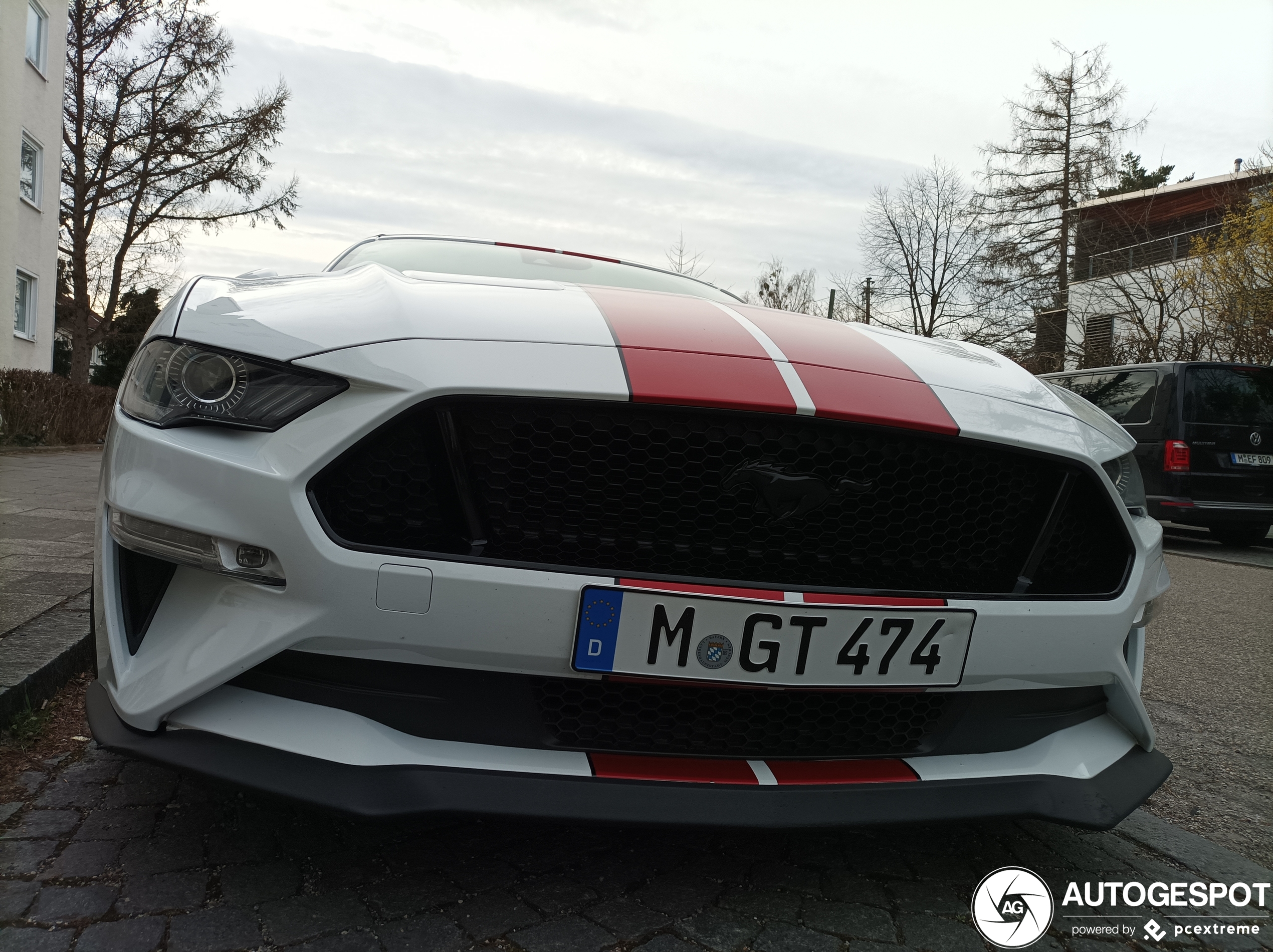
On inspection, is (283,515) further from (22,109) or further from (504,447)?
(22,109)

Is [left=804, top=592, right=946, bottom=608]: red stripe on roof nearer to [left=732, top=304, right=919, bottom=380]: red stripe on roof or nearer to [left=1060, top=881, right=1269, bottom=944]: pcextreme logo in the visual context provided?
[left=732, top=304, right=919, bottom=380]: red stripe on roof

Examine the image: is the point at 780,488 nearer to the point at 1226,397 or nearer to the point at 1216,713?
the point at 1216,713

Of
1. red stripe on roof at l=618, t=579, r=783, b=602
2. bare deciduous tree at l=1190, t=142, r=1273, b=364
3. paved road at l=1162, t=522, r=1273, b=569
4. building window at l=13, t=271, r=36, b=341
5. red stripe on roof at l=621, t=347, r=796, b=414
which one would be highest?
bare deciduous tree at l=1190, t=142, r=1273, b=364

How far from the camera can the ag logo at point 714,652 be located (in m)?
1.55

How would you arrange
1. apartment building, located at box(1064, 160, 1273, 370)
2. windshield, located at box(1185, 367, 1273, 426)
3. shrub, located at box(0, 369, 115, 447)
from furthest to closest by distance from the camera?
apartment building, located at box(1064, 160, 1273, 370) < shrub, located at box(0, 369, 115, 447) < windshield, located at box(1185, 367, 1273, 426)

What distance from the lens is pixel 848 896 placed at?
174cm

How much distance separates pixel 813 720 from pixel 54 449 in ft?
39.9

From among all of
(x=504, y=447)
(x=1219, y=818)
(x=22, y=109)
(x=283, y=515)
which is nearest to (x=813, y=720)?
(x=504, y=447)

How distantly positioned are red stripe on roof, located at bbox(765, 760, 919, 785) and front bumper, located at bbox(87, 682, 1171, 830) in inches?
0.6

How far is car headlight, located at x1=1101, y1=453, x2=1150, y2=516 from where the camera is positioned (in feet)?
6.33

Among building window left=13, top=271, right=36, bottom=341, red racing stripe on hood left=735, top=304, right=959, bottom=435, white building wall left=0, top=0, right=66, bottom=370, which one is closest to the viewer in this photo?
red racing stripe on hood left=735, top=304, right=959, bottom=435

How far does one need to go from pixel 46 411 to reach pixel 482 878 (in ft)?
41.6

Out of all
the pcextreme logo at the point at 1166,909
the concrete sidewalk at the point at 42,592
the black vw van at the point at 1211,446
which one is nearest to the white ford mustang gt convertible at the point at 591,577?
the pcextreme logo at the point at 1166,909

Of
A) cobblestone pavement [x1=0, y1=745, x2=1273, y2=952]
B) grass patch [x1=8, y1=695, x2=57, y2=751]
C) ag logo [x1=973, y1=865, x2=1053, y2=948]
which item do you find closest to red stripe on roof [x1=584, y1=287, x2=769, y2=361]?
cobblestone pavement [x1=0, y1=745, x2=1273, y2=952]
